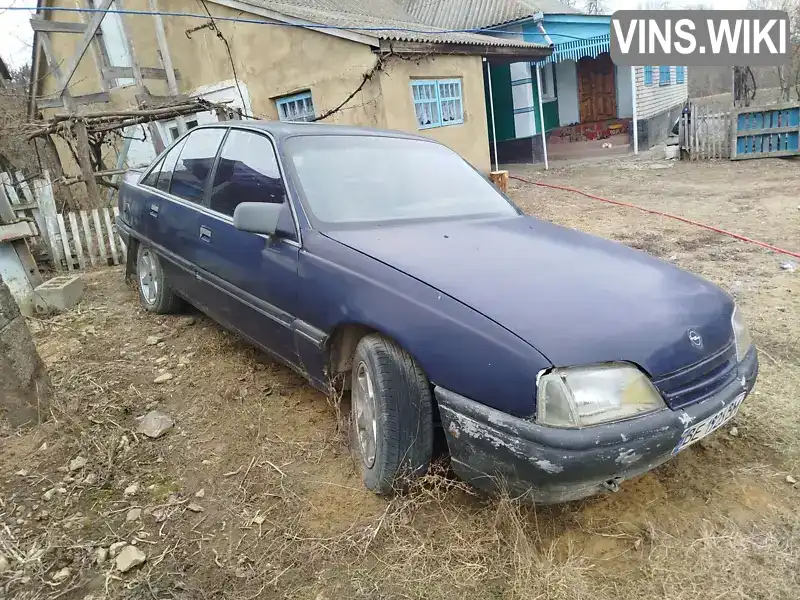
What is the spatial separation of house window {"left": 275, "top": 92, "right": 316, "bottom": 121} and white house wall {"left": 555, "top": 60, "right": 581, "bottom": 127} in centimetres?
1068

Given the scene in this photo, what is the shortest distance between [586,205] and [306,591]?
8730 mm

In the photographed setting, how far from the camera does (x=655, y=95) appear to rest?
58.6ft

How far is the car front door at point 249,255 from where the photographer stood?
2.88 m

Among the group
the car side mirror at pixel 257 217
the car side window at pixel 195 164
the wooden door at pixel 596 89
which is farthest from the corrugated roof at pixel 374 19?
the car side mirror at pixel 257 217

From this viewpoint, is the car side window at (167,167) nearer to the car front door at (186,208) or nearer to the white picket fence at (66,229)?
the car front door at (186,208)

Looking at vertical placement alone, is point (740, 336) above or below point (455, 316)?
below

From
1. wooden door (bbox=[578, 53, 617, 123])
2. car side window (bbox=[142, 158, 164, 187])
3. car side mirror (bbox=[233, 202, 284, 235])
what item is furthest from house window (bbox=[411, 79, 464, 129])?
wooden door (bbox=[578, 53, 617, 123])

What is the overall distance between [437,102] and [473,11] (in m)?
8.25

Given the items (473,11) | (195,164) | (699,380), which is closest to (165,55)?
(473,11)

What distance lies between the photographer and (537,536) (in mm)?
2195

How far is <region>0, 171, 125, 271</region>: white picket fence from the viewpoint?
6633 millimetres

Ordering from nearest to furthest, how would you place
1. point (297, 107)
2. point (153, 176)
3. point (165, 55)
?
point (153, 176) < point (297, 107) < point (165, 55)

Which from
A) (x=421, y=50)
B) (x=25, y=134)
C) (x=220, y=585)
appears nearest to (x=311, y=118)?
(x=421, y=50)

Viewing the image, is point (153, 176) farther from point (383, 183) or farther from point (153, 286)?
point (383, 183)
